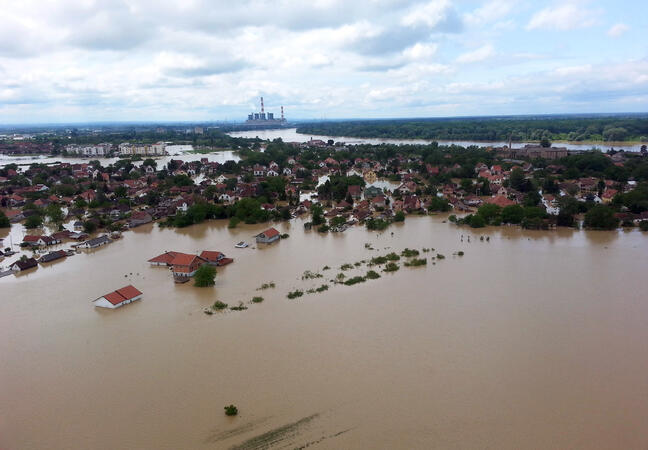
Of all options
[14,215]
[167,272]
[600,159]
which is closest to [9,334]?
[167,272]

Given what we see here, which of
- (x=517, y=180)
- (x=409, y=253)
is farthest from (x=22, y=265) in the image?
(x=517, y=180)

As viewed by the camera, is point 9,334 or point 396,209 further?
point 396,209

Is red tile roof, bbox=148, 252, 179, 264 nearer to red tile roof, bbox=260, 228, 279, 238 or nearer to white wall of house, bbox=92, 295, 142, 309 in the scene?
white wall of house, bbox=92, 295, 142, 309

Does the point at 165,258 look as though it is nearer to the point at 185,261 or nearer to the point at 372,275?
the point at 185,261

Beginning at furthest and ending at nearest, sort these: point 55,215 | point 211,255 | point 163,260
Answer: point 55,215, point 163,260, point 211,255

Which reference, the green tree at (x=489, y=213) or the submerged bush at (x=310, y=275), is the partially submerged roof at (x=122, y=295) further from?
the green tree at (x=489, y=213)

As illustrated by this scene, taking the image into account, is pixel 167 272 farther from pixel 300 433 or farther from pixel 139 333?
pixel 300 433
